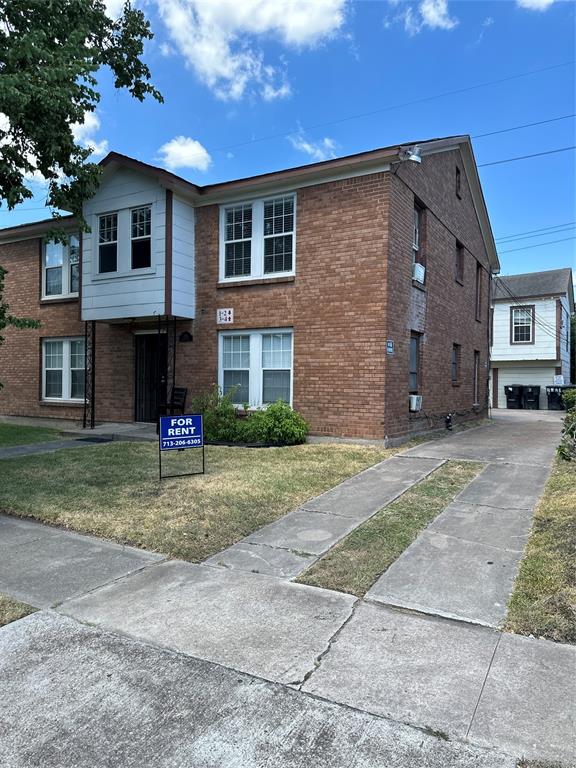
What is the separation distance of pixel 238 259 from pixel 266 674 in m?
10.5

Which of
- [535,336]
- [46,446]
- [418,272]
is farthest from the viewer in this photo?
[535,336]

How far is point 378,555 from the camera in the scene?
4594mm

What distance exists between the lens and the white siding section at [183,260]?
12.1 m

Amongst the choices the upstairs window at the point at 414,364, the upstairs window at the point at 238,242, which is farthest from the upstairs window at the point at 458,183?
the upstairs window at the point at 238,242

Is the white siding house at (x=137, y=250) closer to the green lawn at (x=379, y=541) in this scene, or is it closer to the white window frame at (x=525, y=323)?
the green lawn at (x=379, y=541)

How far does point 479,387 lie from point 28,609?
18.1 metres

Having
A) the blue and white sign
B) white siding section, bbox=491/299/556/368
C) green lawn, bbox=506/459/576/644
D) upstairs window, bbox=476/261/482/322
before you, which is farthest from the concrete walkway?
white siding section, bbox=491/299/556/368

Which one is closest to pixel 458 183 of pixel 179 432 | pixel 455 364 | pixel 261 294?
pixel 455 364

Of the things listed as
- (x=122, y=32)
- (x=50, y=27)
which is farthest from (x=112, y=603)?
(x=122, y=32)

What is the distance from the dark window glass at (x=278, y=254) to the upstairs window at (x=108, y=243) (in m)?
3.82

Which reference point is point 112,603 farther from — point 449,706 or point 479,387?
point 479,387

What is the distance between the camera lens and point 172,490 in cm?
678

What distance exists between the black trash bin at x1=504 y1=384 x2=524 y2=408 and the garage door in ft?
2.54

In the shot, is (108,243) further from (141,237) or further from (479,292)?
(479,292)
